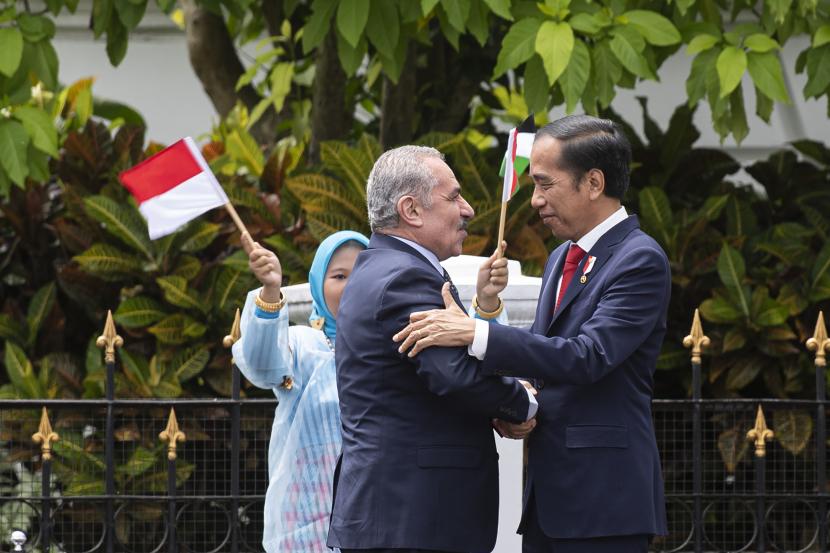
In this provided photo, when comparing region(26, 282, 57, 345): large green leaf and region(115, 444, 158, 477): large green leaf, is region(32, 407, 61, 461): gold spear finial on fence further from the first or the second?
region(26, 282, 57, 345): large green leaf

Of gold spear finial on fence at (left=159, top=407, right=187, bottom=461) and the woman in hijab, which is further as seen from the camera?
gold spear finial on fence at (left=159, top=407, right=187, bottom=461)

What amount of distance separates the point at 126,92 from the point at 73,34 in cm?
60

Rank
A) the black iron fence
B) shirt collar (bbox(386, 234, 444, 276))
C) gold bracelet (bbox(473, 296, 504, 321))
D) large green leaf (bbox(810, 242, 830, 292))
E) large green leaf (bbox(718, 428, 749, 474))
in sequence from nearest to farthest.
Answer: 1. shirt collar (bbox(386, 234, 444, 276))
2. gold bracelet (bbox(473, 296, 504, 321))
3. the black iron fence
4. large green leaf (bbox(718, 428, 749, 474))
5. large green leaf (bbox(810, 242, 830, 292))

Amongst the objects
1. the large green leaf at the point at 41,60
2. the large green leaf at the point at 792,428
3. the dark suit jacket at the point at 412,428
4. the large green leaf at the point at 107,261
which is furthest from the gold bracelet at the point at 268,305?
the large green leaf at the point at 107,261

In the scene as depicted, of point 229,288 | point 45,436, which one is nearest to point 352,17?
point 229,288

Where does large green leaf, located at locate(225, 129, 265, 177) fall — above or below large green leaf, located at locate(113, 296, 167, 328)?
above

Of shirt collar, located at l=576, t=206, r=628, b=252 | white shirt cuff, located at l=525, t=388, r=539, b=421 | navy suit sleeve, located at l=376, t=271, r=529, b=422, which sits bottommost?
white shirt cuff, located at l=525, t=388, r=539, b=421

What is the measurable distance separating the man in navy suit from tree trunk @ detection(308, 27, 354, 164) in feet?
13.7

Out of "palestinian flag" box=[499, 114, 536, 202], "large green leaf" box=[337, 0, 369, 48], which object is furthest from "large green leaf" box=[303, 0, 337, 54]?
"palestinian flag" box=[499, 114, 536, 202]

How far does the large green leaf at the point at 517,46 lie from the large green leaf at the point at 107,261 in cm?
231

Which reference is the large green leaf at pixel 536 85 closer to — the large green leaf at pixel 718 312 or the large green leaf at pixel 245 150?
the large green leaf at pixel 718 312

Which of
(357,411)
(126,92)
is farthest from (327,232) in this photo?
(126,92)

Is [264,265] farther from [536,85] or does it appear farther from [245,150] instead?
[245,150]

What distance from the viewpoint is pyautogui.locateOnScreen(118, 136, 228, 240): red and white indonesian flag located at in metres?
3.92
